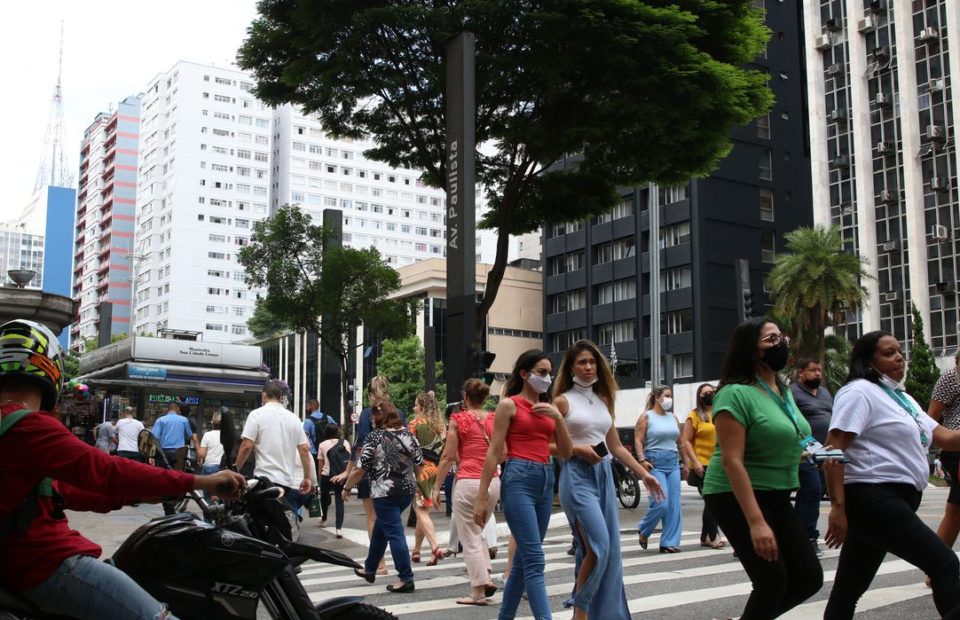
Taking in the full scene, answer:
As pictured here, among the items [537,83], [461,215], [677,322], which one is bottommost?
[461,215]

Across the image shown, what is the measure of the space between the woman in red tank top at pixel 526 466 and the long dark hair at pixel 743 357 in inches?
62.0

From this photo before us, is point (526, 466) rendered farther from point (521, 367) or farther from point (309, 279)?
point (309, 279)

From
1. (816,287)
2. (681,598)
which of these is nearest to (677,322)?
(816,287)

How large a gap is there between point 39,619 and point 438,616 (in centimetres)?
488

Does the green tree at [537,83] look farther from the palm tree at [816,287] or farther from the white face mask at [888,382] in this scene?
the palm tree at [816,287]

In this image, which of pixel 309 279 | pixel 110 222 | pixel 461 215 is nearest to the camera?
pixel 461 215

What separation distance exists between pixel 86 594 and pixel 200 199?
130 meters

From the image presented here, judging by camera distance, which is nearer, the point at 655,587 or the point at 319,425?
the point at 655,587

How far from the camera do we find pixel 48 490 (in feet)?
11.3

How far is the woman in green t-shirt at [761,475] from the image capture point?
502 centimetres

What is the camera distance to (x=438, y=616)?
795cm

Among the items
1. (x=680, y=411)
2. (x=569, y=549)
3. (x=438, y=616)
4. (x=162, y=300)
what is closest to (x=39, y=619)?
(x=438, y=616)

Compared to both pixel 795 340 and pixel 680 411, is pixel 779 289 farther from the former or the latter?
pixel 680 411

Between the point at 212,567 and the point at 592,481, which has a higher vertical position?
the point at 592,481
